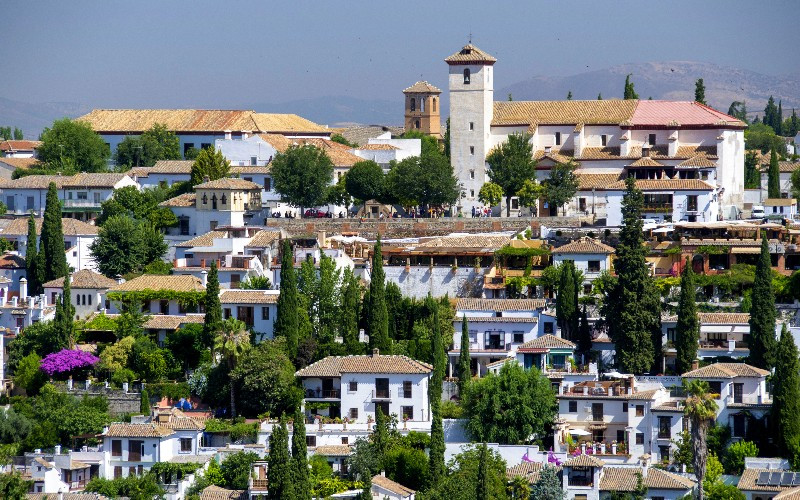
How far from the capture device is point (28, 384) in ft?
207

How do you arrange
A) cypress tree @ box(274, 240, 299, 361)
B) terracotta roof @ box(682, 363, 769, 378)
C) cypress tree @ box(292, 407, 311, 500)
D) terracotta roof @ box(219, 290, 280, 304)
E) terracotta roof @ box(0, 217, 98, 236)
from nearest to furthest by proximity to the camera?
cypress tree @ box(292, 407, 311, 500)
terracotta roof @ box(682, 363, 769, 378)
cypress tree @ box(274, 240, 299, 361)
terracotta roof @ box(219, 290, 280, 304)
terracotta roof @ box(0, 217, 98, 236)

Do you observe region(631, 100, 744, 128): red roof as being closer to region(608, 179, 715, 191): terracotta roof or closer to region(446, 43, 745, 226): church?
region(446, 43, 745, 226): church

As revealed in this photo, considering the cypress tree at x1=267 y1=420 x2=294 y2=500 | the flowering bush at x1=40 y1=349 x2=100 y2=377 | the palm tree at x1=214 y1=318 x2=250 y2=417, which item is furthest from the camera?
the flowering bush at x1=40 y1=349 x2=100 y2=377

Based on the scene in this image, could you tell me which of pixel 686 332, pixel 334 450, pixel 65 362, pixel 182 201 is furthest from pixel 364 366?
pixel 182 201

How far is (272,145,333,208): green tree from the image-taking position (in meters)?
77.6

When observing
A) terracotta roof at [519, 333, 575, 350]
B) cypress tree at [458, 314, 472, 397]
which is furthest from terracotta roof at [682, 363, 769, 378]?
cypress tree at [458, 314, 472, 397]

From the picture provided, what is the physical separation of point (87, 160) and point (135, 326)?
27603 mm

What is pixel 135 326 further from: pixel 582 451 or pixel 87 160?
pixel 87 160

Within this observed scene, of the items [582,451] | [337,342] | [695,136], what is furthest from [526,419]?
[695,136]

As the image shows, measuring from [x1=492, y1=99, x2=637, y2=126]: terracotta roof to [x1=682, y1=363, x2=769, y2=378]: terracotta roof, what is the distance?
26.5 m

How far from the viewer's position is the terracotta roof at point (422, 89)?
121875mm

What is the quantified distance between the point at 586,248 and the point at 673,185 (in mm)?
8932

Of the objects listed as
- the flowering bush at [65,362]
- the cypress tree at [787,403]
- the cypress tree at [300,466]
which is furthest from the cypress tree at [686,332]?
the flowering bush at [65,362]

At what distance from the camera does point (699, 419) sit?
168 feet
